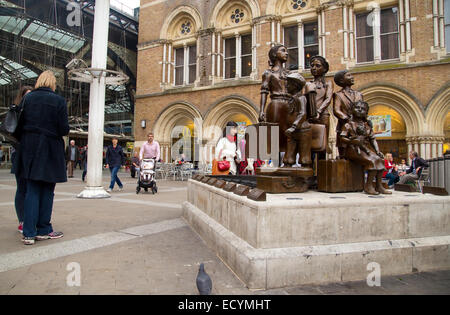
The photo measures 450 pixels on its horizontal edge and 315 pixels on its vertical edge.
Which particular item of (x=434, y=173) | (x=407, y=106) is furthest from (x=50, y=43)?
(x=434, y=173)

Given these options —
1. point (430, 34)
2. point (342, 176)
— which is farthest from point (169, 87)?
point (342, 176)

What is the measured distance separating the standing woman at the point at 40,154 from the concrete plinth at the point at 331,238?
7.72 feet

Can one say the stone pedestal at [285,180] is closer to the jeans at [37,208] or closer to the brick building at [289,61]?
the jeans at [37,208]

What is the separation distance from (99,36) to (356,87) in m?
10.7

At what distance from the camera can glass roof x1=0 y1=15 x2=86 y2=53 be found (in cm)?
1914

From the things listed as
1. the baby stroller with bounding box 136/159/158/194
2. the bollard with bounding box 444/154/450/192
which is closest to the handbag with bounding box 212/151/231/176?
the baby stroller with bounding box 136/159/158/194

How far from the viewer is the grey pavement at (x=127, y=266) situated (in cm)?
225

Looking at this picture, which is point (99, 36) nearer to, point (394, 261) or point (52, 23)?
point (394, 261)

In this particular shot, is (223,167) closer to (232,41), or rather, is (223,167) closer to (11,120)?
(11,120)

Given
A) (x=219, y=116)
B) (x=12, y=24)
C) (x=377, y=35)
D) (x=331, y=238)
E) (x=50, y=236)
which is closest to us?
(x=331, y=238)

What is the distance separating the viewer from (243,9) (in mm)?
16312

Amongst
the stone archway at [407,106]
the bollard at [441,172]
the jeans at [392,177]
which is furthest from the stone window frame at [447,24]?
the bollard at [441,172]

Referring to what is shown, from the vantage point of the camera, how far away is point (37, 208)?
3.54 meters

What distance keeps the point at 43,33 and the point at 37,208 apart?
75.6ft
